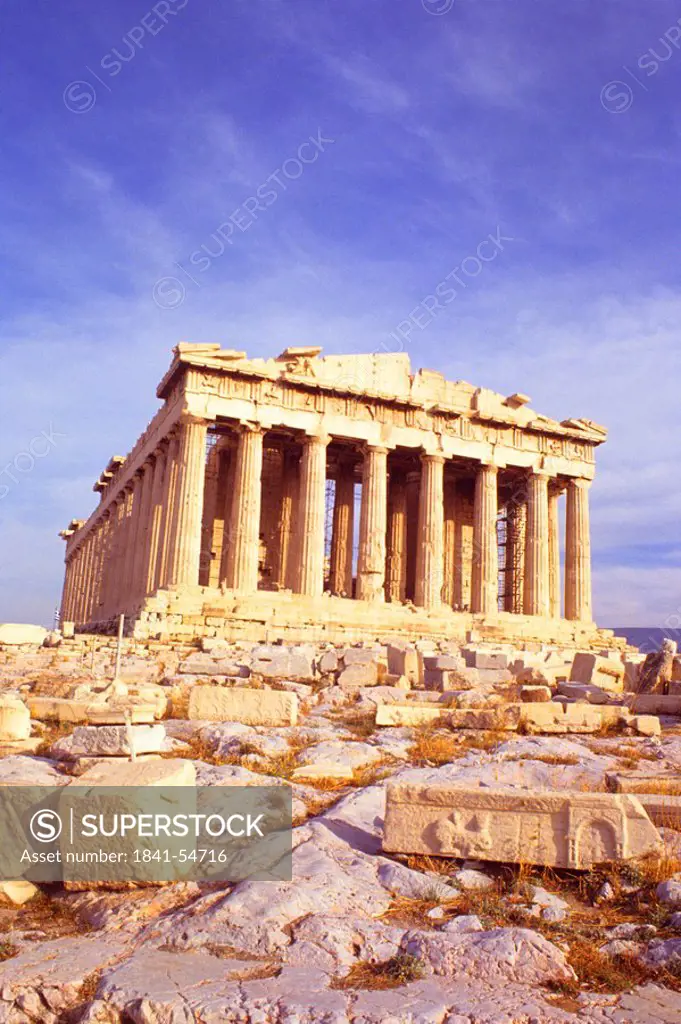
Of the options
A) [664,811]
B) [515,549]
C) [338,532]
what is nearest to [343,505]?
[338,532]

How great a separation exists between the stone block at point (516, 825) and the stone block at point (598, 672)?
11.8m

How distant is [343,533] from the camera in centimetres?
3591

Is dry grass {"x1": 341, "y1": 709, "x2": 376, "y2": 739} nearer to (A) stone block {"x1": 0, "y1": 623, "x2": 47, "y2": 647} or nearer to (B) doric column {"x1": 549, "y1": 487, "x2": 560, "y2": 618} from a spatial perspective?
(A) stone block {"x1": 0, "y1": 623, "x2": 47, "y2": 647}

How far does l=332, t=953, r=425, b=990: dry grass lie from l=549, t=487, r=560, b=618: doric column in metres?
31.5

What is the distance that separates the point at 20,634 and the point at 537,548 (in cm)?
2029

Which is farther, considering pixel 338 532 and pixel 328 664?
pixel 338 532

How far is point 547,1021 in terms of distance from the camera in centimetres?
429

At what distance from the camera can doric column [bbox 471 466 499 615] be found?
33.3 m

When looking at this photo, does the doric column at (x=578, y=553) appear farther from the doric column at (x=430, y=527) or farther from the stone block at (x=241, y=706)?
the stone block at (x=241, y=706)

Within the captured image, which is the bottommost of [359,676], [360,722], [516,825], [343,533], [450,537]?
[516,825]

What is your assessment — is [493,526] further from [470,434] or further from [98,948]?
[98,948]

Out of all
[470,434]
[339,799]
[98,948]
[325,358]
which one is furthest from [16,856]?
[470,434]

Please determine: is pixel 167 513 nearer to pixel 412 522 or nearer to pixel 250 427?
pixel 250 427

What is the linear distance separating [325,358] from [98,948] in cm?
2780
